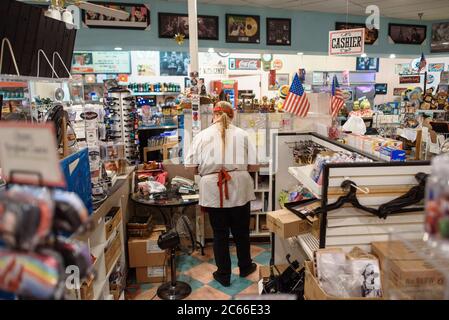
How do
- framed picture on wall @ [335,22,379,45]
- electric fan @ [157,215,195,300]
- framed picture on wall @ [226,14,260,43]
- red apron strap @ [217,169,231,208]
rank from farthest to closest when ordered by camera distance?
framed picture on wall @ [335,22,379,45]
framed picture on wall @ [226,14,260,43]
red apron strap @ [217,169,231,208]
electric fan @ [157,215,195,300]

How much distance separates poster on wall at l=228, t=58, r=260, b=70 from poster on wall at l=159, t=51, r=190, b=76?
143 cm

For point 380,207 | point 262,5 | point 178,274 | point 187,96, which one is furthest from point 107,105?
point 262,5

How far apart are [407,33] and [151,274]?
7.93 m

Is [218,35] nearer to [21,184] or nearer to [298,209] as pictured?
[298,209]

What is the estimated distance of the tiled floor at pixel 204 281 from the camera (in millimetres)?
3576

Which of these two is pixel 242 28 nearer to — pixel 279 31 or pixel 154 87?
pixel 279 31

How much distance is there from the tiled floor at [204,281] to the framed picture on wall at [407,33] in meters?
6.37

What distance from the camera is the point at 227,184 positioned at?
140 inches

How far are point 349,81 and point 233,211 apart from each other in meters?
8.14

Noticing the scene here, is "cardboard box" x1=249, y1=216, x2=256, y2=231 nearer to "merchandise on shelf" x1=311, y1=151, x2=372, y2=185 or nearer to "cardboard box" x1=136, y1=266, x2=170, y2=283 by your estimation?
"cardboard box" x1=136, y1=266, x2=170, y2=283

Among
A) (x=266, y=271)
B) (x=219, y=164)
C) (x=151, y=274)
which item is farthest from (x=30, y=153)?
(x=151, y=274)

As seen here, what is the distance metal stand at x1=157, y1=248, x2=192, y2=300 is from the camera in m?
3.54

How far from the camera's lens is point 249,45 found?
23.4 ft

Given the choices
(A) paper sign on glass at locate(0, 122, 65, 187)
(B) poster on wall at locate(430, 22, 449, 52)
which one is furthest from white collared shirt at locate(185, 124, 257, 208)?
(B) poster on wall at locate(430, 22, 449, 52)
